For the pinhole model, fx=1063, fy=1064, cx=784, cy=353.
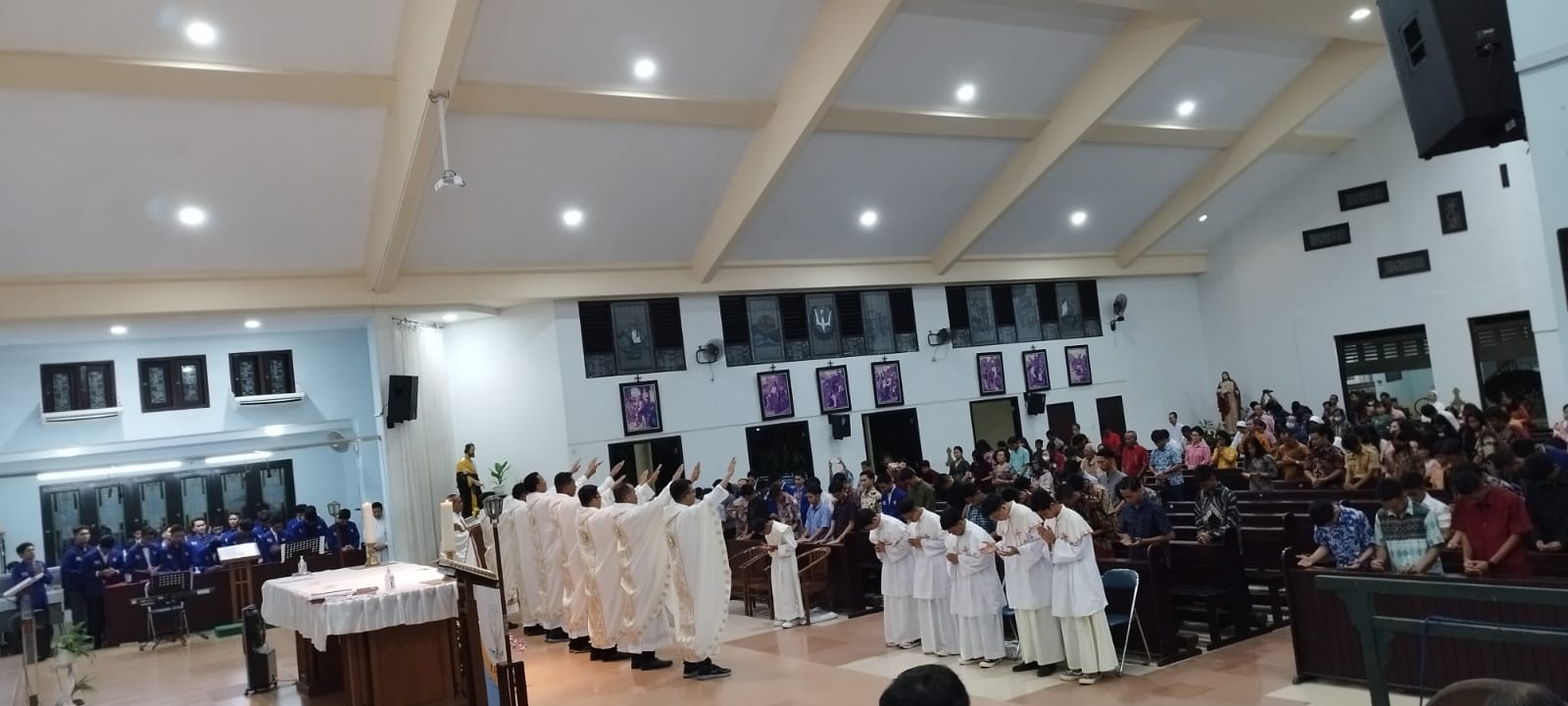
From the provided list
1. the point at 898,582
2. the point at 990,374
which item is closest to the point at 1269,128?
the point at 990,374

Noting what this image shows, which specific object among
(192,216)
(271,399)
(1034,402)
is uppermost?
(192,216)

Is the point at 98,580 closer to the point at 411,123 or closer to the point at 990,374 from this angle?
the point at 411,123

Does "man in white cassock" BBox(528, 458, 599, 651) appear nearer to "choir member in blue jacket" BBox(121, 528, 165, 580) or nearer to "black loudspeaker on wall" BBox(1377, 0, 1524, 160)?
"choir member in blue jacket" BBox(121, 528, 165, 580)

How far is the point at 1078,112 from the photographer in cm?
1494

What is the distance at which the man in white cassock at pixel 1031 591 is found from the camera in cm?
761

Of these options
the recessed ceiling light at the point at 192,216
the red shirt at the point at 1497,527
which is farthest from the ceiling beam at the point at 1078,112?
the recessed ceiling light at the point at 192,216

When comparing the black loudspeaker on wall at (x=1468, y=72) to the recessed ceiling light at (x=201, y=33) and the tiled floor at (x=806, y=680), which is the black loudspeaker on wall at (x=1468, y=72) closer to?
the tiled floor at (x=806, y=680)

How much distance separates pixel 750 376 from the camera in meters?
16.9

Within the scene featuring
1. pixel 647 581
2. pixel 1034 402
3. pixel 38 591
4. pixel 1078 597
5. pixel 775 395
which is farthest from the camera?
pixel 1034 402

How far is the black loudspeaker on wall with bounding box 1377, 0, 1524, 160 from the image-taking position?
4.08 m

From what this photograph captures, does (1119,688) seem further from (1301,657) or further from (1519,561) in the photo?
(1519,561)

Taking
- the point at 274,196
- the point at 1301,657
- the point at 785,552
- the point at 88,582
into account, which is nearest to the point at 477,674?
the point at 785,552

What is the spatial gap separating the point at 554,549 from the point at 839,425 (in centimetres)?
750

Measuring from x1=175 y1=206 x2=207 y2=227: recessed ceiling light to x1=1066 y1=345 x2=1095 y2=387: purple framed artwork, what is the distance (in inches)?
568
